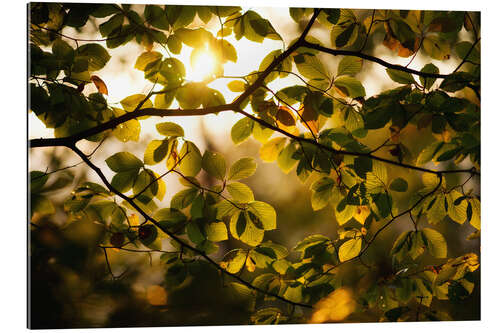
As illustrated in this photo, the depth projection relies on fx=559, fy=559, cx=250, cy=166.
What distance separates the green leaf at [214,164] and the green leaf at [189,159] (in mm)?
27

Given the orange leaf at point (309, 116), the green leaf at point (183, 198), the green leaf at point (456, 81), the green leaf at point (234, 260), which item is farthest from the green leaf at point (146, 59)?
the green leaf at point (456, 81)

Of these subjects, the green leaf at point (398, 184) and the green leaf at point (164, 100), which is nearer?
the green leaf at point (164, 100)

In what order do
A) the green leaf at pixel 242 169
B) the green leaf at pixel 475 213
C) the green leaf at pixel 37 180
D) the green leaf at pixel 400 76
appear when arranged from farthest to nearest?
the green leaf at pixel 475 213, the green leaf at pixel 400 76, the green leaf at pixel 242 169, the green leaf at pixel 37 180

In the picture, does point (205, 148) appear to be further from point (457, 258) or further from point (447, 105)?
point (457, 258)

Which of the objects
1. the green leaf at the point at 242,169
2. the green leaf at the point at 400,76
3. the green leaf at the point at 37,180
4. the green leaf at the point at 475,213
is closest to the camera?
the green leaf at the point at 37,180

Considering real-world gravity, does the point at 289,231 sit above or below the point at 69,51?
below

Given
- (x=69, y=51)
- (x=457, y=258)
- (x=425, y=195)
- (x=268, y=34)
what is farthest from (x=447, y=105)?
(x=69, y=51)

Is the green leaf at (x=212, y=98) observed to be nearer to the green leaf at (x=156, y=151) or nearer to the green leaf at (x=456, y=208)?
the green leaf at (x=156, y=151)

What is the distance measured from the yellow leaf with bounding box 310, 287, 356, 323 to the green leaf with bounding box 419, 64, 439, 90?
0.96m

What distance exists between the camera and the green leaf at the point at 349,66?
2357mm

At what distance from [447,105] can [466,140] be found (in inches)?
7.8

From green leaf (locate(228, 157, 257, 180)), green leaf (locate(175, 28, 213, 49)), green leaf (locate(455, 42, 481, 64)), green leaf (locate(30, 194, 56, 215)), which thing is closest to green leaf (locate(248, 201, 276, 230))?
green leaf (locate(228, 157, 257, 180))

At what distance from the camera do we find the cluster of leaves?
2.23m

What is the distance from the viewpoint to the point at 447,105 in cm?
245
